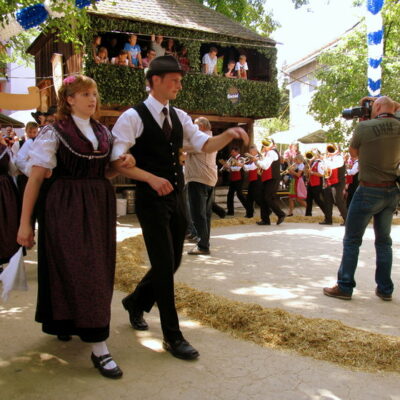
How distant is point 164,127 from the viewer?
3.23m

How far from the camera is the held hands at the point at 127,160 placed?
2951mm

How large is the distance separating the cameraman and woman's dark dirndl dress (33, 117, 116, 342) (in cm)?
257

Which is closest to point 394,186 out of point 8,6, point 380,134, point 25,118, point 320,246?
point 380,134

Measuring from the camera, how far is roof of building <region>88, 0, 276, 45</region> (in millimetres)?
14773

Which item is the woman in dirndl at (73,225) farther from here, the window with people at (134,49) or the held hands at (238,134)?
the window with people at (134,49)

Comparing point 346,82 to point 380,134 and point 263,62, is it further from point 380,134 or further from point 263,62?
point 380,134

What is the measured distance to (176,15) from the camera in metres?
16.4

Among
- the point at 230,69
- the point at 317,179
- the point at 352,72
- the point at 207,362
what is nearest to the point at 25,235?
the point at 207,362

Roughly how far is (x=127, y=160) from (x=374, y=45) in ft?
32.3

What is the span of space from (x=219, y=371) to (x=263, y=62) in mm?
17053

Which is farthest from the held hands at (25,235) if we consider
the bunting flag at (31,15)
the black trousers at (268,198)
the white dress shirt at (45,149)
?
the black trousers at (268,198)

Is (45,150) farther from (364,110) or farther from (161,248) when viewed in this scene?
(364,110)

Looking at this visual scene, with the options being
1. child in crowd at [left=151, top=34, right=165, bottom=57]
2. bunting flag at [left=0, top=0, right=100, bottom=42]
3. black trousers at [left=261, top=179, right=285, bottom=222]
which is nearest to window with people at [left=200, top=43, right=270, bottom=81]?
child in crowd at [left=151, top=34, right=165, bottom=57]

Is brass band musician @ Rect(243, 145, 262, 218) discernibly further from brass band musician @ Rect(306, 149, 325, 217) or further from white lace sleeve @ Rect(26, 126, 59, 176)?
white lace sleeve @ Rect(26, 126, 59, 176)
